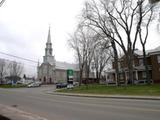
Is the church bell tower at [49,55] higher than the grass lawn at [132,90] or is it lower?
higher

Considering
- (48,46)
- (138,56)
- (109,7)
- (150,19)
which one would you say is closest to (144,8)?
(150,19)

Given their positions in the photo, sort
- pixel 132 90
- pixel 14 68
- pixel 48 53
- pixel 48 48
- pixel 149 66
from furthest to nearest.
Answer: pixel 14 68 < pixel 48 53 < pixel 48 48 < pixel 149 66 < pixel 132 90

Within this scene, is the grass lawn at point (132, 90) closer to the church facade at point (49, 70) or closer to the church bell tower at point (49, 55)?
the church bell tower at point (49, 55)

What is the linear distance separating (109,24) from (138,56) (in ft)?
62.2

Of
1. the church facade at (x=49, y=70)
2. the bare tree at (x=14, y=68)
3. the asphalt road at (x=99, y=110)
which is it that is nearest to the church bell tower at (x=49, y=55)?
the church facade at (x=49, y=70)

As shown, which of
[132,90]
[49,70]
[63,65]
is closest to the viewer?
[132,90]

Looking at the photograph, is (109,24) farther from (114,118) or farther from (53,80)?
(53,80)

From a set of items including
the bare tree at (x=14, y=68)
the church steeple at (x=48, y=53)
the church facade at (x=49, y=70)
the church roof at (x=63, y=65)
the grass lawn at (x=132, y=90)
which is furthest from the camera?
the bare tree at (x=14, y=68)

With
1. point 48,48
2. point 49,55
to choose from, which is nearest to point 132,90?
point 48,48

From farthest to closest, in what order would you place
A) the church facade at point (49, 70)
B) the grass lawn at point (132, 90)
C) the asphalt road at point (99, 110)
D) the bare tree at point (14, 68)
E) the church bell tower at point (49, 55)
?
the bare tree at point (14, 68)
the church facade at point (49, 70)
the church bell tower at point (49, 55)
the grass lawn at point (132, 90)
the asphalt road at point (99, 110)

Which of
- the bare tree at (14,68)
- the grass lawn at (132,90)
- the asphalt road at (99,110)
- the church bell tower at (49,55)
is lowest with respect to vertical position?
the asphalt road at (99,110)

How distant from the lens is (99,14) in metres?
46.4

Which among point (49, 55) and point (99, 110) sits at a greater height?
point (49, 55)

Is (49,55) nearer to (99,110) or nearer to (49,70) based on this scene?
(49,70)
